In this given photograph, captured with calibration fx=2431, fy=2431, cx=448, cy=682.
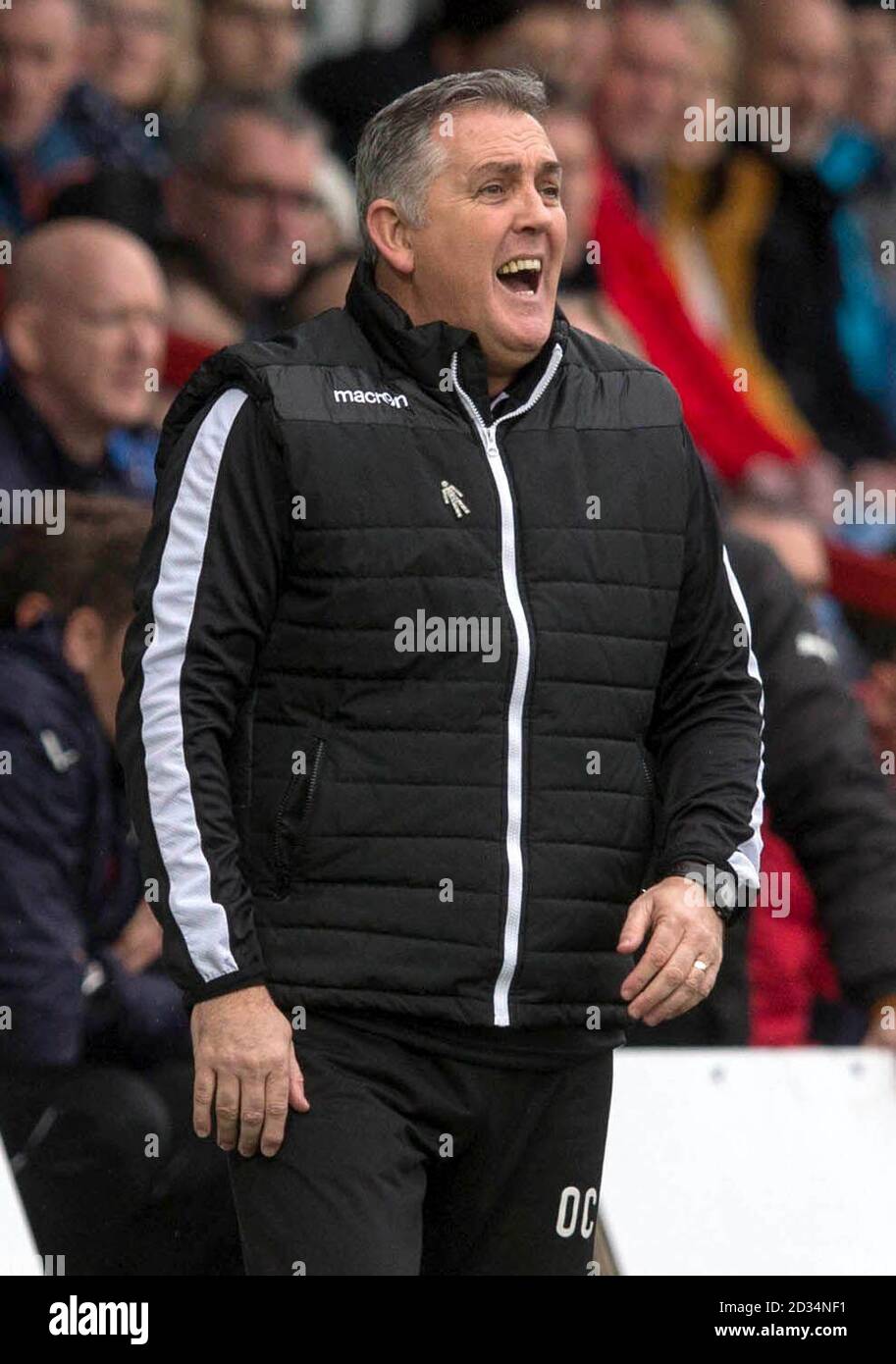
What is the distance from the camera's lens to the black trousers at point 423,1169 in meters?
2.73

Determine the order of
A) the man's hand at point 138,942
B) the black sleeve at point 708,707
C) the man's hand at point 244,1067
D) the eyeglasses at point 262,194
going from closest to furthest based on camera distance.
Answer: the man's hand at point 244,1067, the black sleeve at point 708,707, the man's hand at point 138,942, the eyeglasses at point 262,194

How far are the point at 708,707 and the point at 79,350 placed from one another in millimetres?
2338

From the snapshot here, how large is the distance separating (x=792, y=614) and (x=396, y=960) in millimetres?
1854

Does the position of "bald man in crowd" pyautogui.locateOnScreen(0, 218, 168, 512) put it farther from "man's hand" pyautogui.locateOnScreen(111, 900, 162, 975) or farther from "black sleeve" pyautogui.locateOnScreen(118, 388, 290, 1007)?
"black sleeve" pyautogui.locateOnScreen(118, 388, 290, 1007)

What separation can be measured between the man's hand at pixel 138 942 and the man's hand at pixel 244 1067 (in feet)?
6.56

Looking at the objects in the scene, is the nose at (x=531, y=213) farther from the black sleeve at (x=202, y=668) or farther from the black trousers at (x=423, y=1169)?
the black trousers at (x=423, y=1169)

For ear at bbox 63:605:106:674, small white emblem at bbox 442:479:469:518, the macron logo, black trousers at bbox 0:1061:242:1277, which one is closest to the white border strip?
the macron logo

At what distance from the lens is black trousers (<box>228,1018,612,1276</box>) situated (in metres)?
2.73

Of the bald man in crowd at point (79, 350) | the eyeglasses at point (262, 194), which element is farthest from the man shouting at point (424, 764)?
the eyeglasses at point (262, 194)

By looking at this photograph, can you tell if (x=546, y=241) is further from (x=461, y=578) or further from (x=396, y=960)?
(x=396, y=960)

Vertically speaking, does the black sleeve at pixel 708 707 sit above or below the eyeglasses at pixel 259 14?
below

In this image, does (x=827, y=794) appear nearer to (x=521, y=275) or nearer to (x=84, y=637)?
(x=84, y=637)
